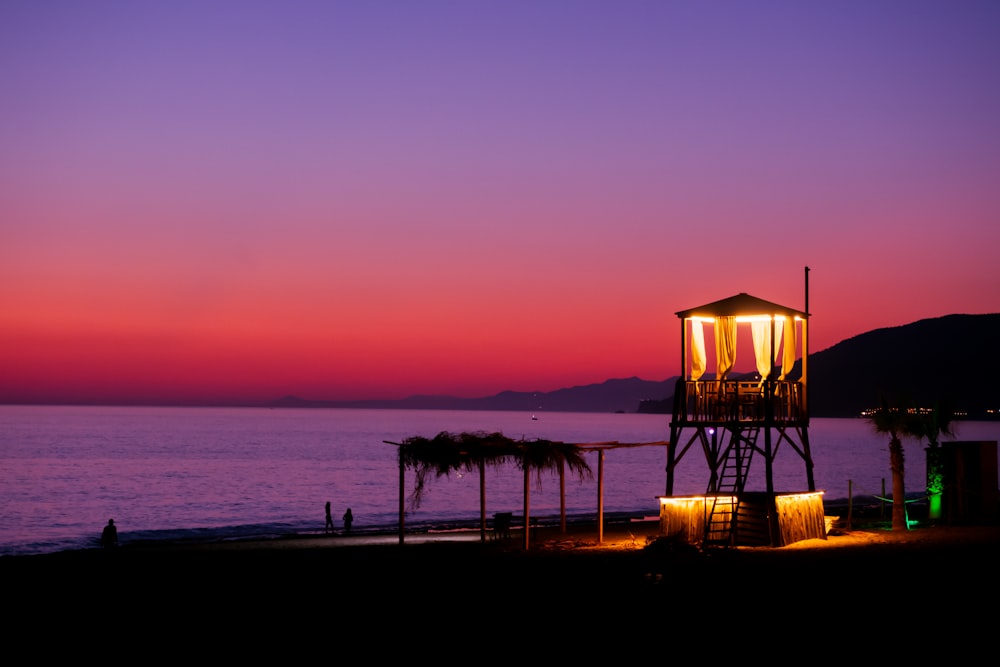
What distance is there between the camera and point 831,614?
16281 millimetres

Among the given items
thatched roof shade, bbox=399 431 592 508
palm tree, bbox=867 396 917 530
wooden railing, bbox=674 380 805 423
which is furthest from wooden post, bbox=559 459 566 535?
palm tree, bbox=867 396 917 530

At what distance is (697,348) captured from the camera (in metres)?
26.7

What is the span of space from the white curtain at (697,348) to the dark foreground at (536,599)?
15.9 ft

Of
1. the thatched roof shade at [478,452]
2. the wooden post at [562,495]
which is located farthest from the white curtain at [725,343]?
the wooden post at [562,495]

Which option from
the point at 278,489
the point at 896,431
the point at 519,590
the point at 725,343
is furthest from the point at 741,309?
the point at 278,489

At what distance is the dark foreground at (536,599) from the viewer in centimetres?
1480

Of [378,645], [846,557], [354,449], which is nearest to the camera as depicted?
[378,645]

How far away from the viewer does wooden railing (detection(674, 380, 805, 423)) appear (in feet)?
84.1

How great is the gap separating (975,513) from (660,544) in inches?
443

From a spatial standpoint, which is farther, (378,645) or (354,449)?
(354,449)

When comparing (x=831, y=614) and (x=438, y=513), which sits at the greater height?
(x=831, y=614)

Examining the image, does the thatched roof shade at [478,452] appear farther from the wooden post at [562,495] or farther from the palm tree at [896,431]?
the palm tree at [896,431]

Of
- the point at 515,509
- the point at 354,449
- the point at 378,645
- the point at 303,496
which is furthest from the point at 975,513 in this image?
the point at 354,449

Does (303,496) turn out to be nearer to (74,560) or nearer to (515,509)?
(515,509)
